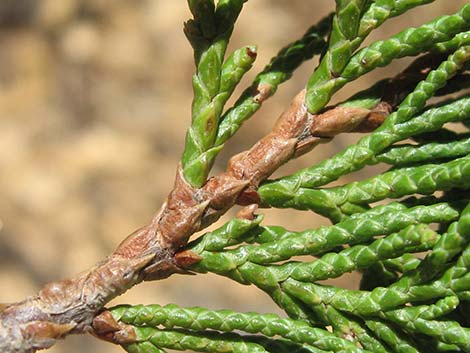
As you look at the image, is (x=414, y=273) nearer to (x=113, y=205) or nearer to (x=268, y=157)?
(x=268, y=157)

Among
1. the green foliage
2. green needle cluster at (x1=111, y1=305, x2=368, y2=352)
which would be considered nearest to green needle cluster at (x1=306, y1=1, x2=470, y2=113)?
the green foliage

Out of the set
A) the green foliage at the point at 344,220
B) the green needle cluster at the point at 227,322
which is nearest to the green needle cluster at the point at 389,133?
the green foliage at the point at 344,220

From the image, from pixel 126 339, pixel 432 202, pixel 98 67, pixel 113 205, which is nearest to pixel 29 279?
pixel 113 205

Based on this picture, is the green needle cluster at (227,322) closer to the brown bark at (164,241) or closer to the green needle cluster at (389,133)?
the brown bark at (164,241)

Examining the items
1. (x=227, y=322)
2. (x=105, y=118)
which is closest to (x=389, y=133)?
(x=227, y=322)

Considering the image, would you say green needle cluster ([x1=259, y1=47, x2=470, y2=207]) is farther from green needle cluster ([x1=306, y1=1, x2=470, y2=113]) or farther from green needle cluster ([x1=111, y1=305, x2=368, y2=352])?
green needle cluster ([x1=111, y1=305, x2=368, y2=352])

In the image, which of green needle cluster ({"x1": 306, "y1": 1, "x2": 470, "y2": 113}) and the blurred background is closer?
green needle cluster ({"x1": 306, "y1": 1, "x2": 470, "y2": 113})
